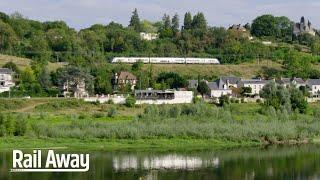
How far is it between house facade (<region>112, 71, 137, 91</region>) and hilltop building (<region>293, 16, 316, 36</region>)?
3758 cm

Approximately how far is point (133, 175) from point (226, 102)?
25.9 meters

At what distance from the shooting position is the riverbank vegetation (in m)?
32.7

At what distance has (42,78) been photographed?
53781 millimetres

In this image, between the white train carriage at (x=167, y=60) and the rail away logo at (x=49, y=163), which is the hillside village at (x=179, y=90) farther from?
the rail away logo at (x=49, y=163)

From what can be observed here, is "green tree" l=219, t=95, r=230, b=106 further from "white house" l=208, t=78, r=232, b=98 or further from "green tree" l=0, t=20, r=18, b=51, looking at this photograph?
"green tree" l=0, t=20, r=18, b=51

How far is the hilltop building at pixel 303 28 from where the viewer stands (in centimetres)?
9194

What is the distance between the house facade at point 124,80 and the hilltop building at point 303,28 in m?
37.6

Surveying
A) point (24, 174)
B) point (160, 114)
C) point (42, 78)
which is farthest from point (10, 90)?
point (24, 174)

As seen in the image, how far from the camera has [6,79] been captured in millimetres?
55188

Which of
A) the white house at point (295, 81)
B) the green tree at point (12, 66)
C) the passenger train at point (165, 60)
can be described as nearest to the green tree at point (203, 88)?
the white house at point (295, 81)

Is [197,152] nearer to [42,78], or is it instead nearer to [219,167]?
[219,167]

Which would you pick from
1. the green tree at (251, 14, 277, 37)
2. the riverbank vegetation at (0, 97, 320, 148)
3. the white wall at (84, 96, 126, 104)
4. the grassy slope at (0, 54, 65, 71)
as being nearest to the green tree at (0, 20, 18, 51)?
the grassy slope at (0, 54, 65, 71)

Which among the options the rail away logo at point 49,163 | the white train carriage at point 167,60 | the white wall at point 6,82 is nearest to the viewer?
the rail away logo at point 49,163

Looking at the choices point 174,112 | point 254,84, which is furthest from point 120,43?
point 174,112
